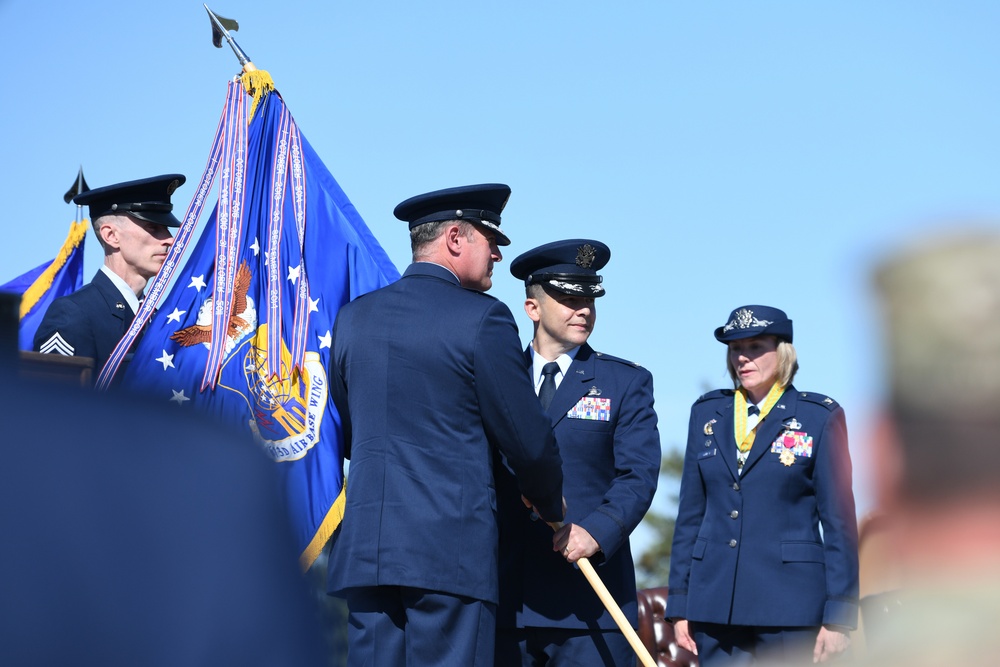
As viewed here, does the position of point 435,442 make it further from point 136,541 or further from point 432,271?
point 136,541

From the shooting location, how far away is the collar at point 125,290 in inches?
230

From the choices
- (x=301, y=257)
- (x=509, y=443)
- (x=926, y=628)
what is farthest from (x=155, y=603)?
(x=301, y=257)

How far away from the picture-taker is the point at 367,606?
4.06 m

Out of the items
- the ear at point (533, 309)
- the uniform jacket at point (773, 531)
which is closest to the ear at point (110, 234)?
the ear at point (533, 309)

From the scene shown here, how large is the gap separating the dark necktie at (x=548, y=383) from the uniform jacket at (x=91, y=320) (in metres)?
1.86

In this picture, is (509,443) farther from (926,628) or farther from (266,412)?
(926,628)

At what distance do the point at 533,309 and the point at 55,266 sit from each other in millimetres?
3212

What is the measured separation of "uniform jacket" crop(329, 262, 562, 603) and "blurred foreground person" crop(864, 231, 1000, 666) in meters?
2.97

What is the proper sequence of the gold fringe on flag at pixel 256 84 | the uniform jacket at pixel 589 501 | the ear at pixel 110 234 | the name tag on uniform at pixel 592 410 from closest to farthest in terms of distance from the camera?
the uniform jacket at pixel 589 501 → the name tag on uniform at pixel 592 410 → the ear at pixel 110 234 → the gold fringe on flag at pixel 256 84

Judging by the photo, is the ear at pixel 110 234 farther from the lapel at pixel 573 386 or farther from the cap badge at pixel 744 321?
the cap badge at pixel 744 321

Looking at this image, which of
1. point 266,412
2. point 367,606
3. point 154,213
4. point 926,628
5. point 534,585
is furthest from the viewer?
point 154,213

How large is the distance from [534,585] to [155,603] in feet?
11.9

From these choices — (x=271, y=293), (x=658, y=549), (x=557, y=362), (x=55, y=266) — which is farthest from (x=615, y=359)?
(x=658, y=549)

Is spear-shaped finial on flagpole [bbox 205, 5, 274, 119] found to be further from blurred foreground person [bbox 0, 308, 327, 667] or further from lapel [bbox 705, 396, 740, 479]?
blurred foreground person [bbox 0, 308, 327, 667]
